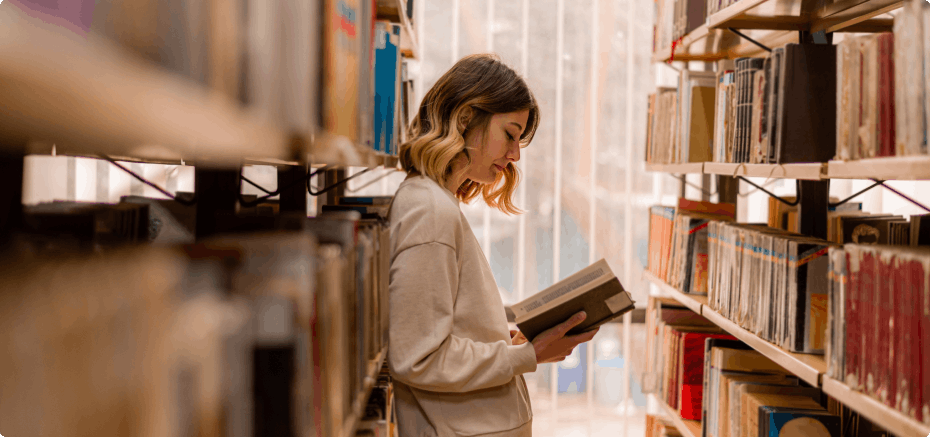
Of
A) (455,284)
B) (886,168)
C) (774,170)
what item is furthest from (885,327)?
(455,284)

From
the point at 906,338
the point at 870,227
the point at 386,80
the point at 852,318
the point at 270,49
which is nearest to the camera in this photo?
the point at 270,49

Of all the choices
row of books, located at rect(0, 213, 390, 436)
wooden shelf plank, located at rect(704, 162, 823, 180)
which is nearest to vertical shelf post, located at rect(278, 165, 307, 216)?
row of books, located at rect(0, 213, 390, 436)

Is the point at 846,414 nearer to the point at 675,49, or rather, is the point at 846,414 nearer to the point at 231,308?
the point at 675,49

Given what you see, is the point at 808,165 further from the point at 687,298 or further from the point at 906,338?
the point at 687,298

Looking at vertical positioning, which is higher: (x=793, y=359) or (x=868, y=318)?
(x=868, y=318)

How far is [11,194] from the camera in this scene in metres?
0.56

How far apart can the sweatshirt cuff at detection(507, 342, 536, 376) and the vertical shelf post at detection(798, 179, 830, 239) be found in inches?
40.0

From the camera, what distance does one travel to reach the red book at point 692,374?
91.7 inches

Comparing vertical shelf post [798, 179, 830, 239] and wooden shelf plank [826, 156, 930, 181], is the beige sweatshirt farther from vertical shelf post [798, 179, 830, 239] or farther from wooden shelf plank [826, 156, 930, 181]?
vertical shelf post [798, 179, 830, 239]

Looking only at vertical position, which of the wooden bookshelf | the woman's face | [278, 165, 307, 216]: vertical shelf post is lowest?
the wooden bookshelf

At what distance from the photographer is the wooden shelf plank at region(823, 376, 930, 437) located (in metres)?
1.00

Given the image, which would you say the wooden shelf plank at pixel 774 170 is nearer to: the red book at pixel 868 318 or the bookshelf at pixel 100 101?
the red book at pixel 868 318

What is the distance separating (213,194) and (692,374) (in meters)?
1.94

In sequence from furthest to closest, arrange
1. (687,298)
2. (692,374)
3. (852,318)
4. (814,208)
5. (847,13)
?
(692,374) → (687,298) → (814,208) → (847,13) → (852,318)
